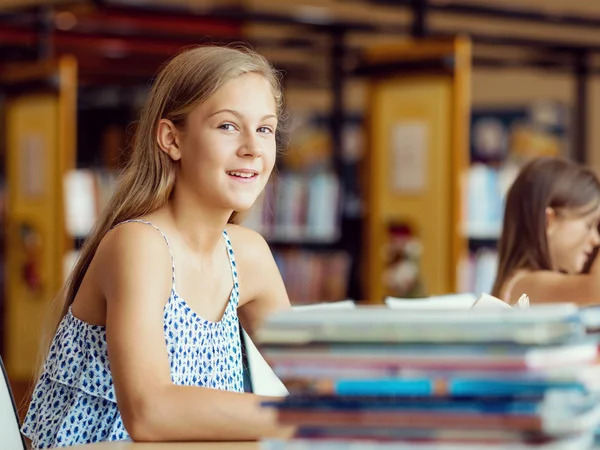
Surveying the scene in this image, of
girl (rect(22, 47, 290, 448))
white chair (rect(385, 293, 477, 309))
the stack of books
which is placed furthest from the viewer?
white chair (rect(385, 293, 477, 309))

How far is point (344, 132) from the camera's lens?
7.71 metres

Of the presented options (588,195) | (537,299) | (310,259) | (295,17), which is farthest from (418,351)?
(310,259)

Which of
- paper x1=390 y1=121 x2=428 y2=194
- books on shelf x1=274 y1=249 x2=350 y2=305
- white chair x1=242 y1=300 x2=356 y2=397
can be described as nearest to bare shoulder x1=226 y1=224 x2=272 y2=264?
white chair x1=242 y1=300 x2=356 y2=397

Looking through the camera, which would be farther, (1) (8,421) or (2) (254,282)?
(2) (254,282)

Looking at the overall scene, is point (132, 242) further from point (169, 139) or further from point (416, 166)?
point (416, 166)

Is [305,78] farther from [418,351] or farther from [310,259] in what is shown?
[418,351]

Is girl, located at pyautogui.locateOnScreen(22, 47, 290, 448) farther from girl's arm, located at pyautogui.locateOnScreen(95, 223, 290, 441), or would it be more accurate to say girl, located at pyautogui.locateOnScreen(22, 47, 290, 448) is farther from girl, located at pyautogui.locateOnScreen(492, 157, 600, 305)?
girl, located at pyautogui.locateOnScreen(492, 157, 600, 305)

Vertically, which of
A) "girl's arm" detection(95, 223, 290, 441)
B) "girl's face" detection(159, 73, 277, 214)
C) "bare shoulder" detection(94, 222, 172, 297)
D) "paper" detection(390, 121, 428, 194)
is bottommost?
"girl's arm" detection(95, 223, 290, 441)

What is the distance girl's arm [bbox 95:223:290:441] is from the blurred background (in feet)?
1.35

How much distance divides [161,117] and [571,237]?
1464 mm

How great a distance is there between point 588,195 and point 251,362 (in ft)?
3.99

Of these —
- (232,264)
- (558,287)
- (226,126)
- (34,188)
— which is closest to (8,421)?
(232,264)

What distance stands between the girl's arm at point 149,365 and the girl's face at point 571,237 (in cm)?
146

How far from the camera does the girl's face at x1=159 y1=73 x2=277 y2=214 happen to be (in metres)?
1.50
